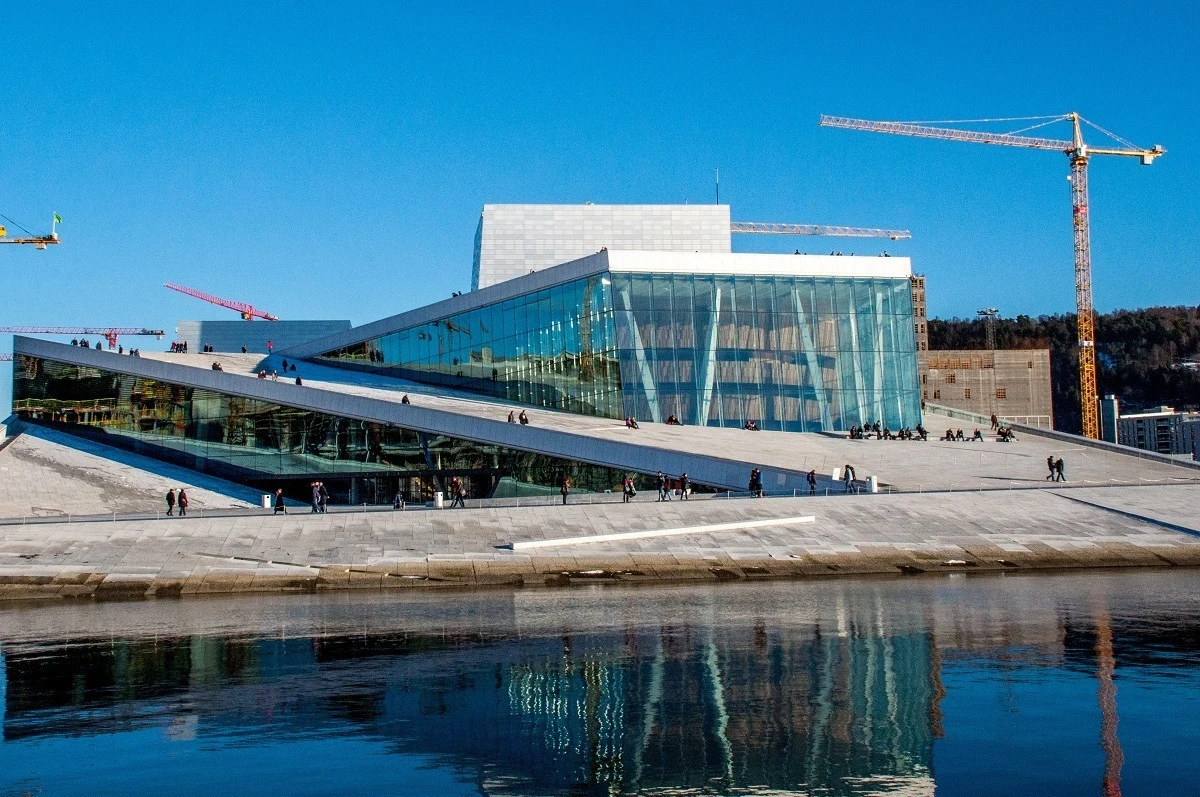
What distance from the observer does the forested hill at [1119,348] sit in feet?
380

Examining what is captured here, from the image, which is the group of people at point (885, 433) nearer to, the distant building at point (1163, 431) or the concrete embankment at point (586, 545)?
the concrete embankment at point (586, 545)

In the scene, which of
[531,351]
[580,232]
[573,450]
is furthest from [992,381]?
[573,450]

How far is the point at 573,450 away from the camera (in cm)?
3575

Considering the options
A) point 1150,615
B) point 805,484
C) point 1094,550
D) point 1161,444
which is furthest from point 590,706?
point 1161,444

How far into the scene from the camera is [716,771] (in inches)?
344

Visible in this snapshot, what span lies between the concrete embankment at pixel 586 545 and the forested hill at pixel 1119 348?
291 ft

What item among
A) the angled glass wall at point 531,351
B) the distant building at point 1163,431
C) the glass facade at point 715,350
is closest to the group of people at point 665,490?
the glass facade at point 715,350

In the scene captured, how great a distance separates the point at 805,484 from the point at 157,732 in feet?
73.7

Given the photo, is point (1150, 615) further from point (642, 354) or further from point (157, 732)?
point (642, 354)

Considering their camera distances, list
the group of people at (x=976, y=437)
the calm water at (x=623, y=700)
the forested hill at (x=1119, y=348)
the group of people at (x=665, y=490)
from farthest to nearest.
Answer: the forested hill at (x=1119, y=348) → the group of people at (x=976, y=437) → the group of people at (x=665, y=490) → the calm water at (x=623, y=700)

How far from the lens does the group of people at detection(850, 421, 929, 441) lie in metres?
40.8

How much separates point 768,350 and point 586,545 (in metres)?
19.4

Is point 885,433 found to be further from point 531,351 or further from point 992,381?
point 992,381

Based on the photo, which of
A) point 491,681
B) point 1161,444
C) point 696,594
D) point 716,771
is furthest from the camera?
point 1161,444
